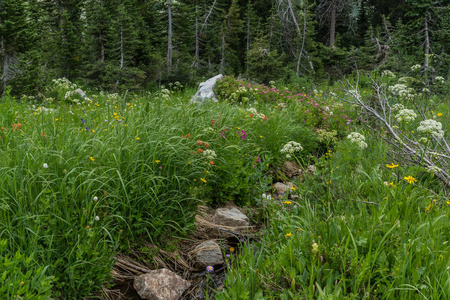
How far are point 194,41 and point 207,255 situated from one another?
48.5 feet

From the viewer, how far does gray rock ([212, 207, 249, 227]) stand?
3475 mm

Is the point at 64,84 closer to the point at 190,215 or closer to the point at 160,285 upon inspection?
the point at 190,215

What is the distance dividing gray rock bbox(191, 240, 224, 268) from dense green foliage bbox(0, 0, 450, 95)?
8355 millimetres

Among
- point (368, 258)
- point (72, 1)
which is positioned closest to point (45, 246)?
point (368, 258)

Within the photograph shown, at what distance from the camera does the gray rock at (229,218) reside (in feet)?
11.4

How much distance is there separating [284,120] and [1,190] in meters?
4.70

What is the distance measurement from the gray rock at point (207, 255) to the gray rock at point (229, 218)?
1.23ft

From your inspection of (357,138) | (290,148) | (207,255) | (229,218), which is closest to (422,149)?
(357,138)

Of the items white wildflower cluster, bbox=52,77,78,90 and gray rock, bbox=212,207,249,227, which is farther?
white wildflower cluster, bbox=52,77,78,90

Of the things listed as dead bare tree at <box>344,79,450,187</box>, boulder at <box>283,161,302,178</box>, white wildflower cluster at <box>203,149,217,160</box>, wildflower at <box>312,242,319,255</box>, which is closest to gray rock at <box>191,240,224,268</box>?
white wildflower cluster at <box>203,149,217,160</box>

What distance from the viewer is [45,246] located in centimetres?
222

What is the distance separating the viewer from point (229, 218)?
3.48m

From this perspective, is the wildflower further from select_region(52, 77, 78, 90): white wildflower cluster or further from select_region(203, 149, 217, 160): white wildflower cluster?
select_region(52, 77, 78, 90): white wildflower cluster

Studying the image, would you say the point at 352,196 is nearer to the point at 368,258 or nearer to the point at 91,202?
the point at 368,258
